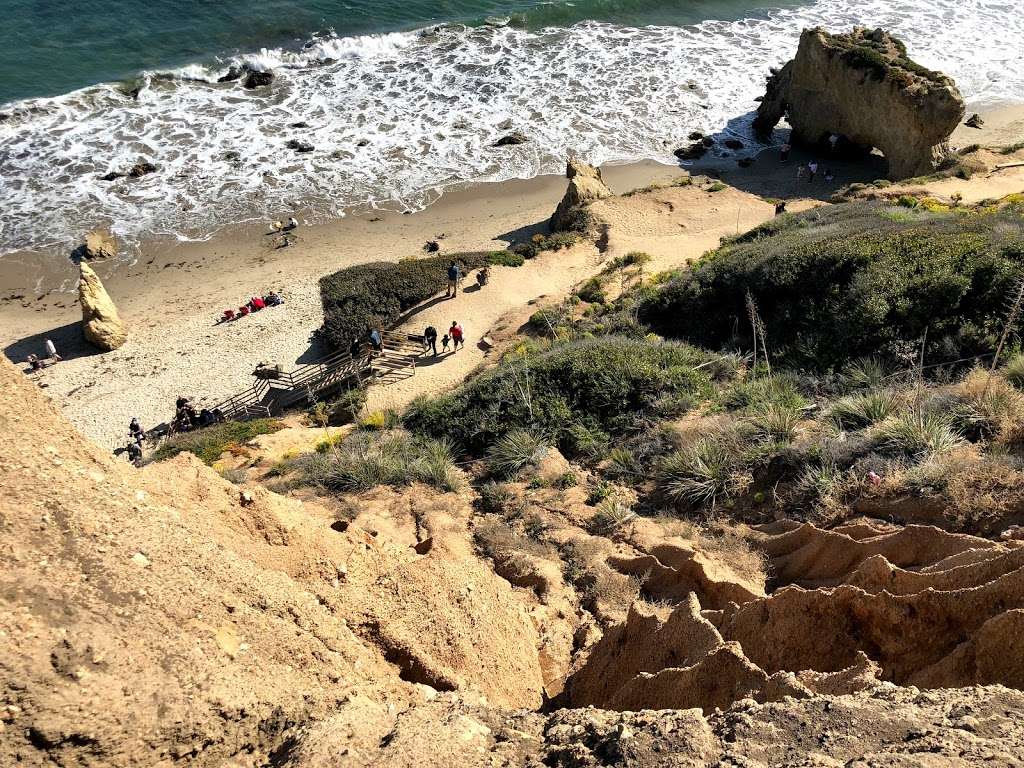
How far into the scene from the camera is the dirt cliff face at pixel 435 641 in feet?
13.3

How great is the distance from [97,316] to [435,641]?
2174cm

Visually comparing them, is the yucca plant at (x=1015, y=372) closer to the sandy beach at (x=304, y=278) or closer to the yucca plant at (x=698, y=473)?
the yucca plant at (x=698, y=473)

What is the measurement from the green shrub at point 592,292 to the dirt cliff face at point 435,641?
47.3 ft

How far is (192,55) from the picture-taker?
3950 centimetres

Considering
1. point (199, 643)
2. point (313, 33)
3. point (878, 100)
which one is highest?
point (313, 33)

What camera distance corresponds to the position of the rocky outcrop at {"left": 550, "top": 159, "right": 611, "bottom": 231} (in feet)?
92.7

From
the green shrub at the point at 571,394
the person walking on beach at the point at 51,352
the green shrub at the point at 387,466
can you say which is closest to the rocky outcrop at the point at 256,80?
the person walking on beach at the point at 51,352

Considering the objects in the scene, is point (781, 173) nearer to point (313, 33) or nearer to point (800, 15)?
point (800, 15)

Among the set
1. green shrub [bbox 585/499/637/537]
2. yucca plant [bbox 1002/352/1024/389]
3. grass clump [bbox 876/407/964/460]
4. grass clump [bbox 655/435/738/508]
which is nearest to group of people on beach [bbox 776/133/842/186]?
yucca plant [bbox 1002/352/1024/389]

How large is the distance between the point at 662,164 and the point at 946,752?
32.0 metres

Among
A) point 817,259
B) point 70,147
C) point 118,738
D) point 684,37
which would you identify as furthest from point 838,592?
point 684,37

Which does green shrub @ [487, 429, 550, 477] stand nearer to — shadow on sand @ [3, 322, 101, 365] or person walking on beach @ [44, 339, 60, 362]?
shadow on sand @ [3, 322, 101, 365]

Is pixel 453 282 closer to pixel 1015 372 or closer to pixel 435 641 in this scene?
pixel 1015 372

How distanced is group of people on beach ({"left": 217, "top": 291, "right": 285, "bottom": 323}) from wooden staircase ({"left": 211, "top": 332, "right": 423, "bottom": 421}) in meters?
3.71
